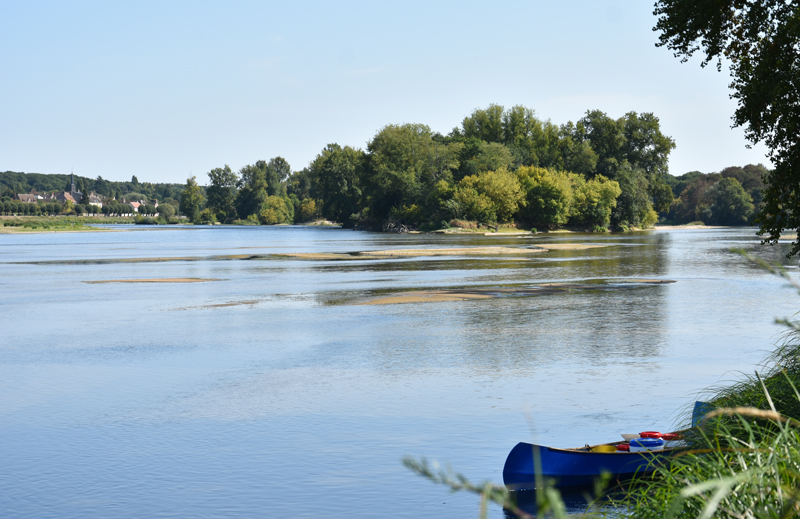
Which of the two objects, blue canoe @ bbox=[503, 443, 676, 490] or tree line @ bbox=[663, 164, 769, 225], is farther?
tree line @ bbox=[663, 164, 769, 225]

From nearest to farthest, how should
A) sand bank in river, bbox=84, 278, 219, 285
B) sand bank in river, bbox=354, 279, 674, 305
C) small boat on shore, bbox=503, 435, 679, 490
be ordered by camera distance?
small boat on shore, bbox=503, 435, 679, 490 < sand bank in river, bbox=354, 279, 674, 305 < sand bank in river, bbox=84, 278, 219, 285

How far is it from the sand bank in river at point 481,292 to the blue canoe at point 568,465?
18.6 m

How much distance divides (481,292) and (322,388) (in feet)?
54.2

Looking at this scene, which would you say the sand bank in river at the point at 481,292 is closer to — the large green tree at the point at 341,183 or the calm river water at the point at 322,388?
the calm river water at the point at 322,388

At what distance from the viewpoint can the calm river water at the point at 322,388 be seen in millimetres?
9102

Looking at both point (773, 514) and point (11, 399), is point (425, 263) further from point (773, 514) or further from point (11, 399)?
point (773, 514)

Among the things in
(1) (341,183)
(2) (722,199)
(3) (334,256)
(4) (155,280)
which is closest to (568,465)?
(4) (155,280)

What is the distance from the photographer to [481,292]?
29766 millimetres

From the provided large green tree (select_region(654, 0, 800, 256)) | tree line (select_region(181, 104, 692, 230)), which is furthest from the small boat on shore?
tree line (select_region(181, 104, 692, 230))

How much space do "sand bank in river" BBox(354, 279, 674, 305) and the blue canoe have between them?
18582mm

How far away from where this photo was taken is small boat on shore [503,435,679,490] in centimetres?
812

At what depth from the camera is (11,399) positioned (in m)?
13.5

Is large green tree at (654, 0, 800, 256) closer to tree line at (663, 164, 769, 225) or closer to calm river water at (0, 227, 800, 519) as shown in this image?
calm river water at (0, 227, 800, 519)

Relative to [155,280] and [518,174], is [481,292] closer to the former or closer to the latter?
[155,280]
